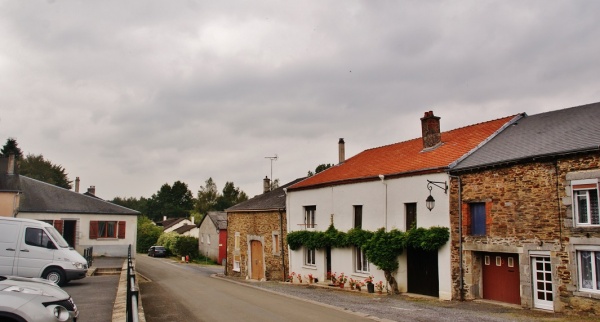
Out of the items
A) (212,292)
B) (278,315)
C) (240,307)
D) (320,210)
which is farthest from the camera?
(320,210)

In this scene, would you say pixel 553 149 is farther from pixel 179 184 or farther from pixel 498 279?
pixel 179 184

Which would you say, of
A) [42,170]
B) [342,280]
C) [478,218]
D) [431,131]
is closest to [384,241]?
[342,280]

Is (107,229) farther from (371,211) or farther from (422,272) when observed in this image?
(422,272)

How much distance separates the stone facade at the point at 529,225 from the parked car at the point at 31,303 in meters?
12.1

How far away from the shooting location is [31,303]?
636 centimetres

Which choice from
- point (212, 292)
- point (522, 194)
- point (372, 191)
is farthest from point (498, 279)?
point (212, 292)

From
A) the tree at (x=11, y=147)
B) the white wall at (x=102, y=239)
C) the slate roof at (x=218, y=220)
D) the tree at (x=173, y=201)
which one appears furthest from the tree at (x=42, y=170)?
the white wall at (x=102, y=239)

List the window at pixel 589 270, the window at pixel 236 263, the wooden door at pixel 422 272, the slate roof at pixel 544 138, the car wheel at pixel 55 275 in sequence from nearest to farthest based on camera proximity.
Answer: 1. the window at pixel 589 270
2. the car wheel at pixel 55 275
3. the slate roof at pixel 544 138
4. the wooden door at pixel 422 272
5. the window at pixel 236 263

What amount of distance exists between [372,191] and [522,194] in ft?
22.7

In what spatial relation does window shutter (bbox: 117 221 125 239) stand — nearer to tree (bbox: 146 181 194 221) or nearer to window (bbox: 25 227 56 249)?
window (bbox: 25 227 56 249)

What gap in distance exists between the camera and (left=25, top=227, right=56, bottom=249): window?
1327 cm

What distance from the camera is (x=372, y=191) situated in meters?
20.4

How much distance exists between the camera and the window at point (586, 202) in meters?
12.7

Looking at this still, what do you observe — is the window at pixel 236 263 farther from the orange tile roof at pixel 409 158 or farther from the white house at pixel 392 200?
the orange tile roof at pixel 409 158
